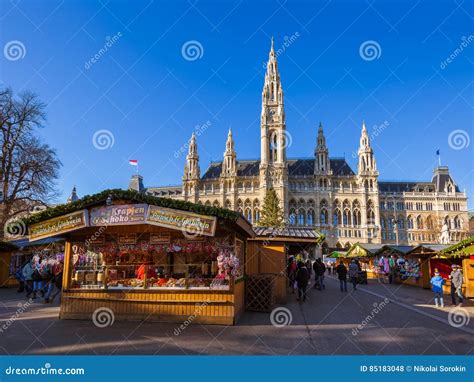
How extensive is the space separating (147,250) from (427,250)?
656 inches

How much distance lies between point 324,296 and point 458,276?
5600 millimetres

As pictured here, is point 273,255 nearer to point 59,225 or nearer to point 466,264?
point 59,225

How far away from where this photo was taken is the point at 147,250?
1138 centimetres

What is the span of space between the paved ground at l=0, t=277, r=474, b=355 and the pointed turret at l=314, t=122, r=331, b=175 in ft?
197

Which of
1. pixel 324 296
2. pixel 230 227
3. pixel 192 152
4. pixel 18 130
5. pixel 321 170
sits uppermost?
pixel 192 152

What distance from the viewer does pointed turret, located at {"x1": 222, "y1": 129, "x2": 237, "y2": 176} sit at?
69062mm

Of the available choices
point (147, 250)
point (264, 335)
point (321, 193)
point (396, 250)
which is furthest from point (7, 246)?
point (321, 193)

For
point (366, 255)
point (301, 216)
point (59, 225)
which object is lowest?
point (366, 255)

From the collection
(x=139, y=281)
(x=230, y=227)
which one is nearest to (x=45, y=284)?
(x=139, y=281)

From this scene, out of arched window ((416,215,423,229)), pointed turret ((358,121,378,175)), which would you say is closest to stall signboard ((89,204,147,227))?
pointed turret ((358,121,378,175))

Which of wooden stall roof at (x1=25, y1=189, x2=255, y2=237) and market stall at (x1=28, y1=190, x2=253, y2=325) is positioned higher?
wooden stall roof at (x1=25, y1=189, x2=255, y2=237)

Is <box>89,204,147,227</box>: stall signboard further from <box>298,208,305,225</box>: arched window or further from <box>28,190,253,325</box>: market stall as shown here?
<box>298,208,305,225</box>: arched window

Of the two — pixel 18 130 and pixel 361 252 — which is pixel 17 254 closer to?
pixel 18 130

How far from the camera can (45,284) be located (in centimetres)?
1462
